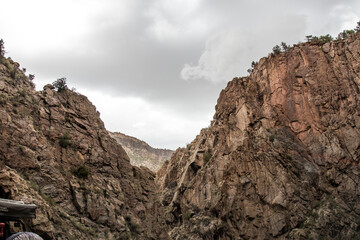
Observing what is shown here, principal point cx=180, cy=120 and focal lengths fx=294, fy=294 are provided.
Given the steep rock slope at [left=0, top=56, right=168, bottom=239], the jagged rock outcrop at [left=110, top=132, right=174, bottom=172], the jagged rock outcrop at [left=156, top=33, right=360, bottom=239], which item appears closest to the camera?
the steep rock slope at [left=0, top=56, right=168, bottom=239]

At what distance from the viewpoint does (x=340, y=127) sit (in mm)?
44000

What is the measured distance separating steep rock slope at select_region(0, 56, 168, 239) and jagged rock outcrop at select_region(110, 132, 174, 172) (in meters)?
61.3

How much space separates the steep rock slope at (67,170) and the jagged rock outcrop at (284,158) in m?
12.6

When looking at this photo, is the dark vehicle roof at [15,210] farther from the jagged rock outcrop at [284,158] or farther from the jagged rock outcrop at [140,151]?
the jagged rock outcrop at [140,151]

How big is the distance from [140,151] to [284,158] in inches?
3057

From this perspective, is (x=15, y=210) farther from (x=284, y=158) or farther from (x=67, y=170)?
(x=284, y=158)

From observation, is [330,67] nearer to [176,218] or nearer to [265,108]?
[265,108]

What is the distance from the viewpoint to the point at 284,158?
4434 centimetres

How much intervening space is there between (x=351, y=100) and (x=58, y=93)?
136ft

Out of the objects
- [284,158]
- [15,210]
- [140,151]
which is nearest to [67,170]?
[15,210]

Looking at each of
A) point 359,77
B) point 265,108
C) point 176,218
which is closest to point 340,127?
point 359,77

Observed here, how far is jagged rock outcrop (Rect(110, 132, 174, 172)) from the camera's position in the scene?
102 m

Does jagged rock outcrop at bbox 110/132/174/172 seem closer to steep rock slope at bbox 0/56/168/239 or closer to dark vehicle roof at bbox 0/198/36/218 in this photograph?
steep rock slope at bbox 0/56/168/239

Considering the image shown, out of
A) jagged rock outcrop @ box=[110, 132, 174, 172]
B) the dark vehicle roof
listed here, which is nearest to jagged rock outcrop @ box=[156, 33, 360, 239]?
the dark vehicle roof
